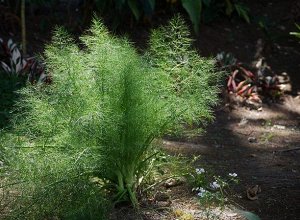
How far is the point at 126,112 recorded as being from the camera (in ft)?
9.49

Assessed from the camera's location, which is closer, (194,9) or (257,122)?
(257,122)

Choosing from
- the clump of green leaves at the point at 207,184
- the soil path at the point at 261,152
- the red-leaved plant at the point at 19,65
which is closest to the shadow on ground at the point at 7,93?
the red-leaved plant at the point at 19,65

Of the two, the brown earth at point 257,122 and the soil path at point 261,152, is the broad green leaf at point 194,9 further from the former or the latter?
the soil path at point 261,152

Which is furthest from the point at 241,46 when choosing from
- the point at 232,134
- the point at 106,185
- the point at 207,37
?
the point at 106,185

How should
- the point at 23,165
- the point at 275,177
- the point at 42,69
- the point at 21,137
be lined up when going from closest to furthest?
the point at 23,165 < the point at 21,137 < the point at 275,177 < the point at 42,69

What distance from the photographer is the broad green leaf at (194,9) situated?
254 inches

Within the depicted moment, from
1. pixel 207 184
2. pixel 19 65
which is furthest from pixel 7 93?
pixel 207 184

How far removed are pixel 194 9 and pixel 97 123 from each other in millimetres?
3996

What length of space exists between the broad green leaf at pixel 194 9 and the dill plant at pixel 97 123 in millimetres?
3236

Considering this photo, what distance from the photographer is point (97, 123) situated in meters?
2.76

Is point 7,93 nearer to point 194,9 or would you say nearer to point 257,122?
point 257,122

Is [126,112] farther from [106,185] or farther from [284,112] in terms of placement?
[284,112]

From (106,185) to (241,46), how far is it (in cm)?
427

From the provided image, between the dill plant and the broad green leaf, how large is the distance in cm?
324
